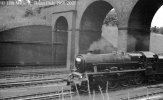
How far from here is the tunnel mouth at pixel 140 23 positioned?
17.8 m

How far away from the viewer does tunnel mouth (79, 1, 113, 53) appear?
2338cm

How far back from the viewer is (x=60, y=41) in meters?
30.3

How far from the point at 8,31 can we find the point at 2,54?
10.5 ft

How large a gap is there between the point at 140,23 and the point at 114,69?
6315mm

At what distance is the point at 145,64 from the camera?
631 inches

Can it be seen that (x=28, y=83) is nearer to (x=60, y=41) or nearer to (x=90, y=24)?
(x=90, y=24)

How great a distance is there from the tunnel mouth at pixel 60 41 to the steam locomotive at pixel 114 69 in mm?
15421

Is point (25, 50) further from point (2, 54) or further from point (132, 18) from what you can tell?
point (132, 18)

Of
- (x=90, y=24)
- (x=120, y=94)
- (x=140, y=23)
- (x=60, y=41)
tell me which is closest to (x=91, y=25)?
(x=90, y=24)

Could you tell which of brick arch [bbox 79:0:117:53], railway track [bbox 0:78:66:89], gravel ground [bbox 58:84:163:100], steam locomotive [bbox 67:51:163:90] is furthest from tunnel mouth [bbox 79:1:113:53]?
gravel ground [bbox 58:84:163:100]

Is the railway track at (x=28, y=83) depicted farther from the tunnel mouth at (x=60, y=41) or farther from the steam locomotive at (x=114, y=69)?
the tunnel mouth at (x=60, y=41)

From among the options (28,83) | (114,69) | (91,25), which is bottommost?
(28,83)

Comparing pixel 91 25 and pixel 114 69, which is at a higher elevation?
pixel 91 25

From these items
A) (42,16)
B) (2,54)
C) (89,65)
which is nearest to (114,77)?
(89,65)
